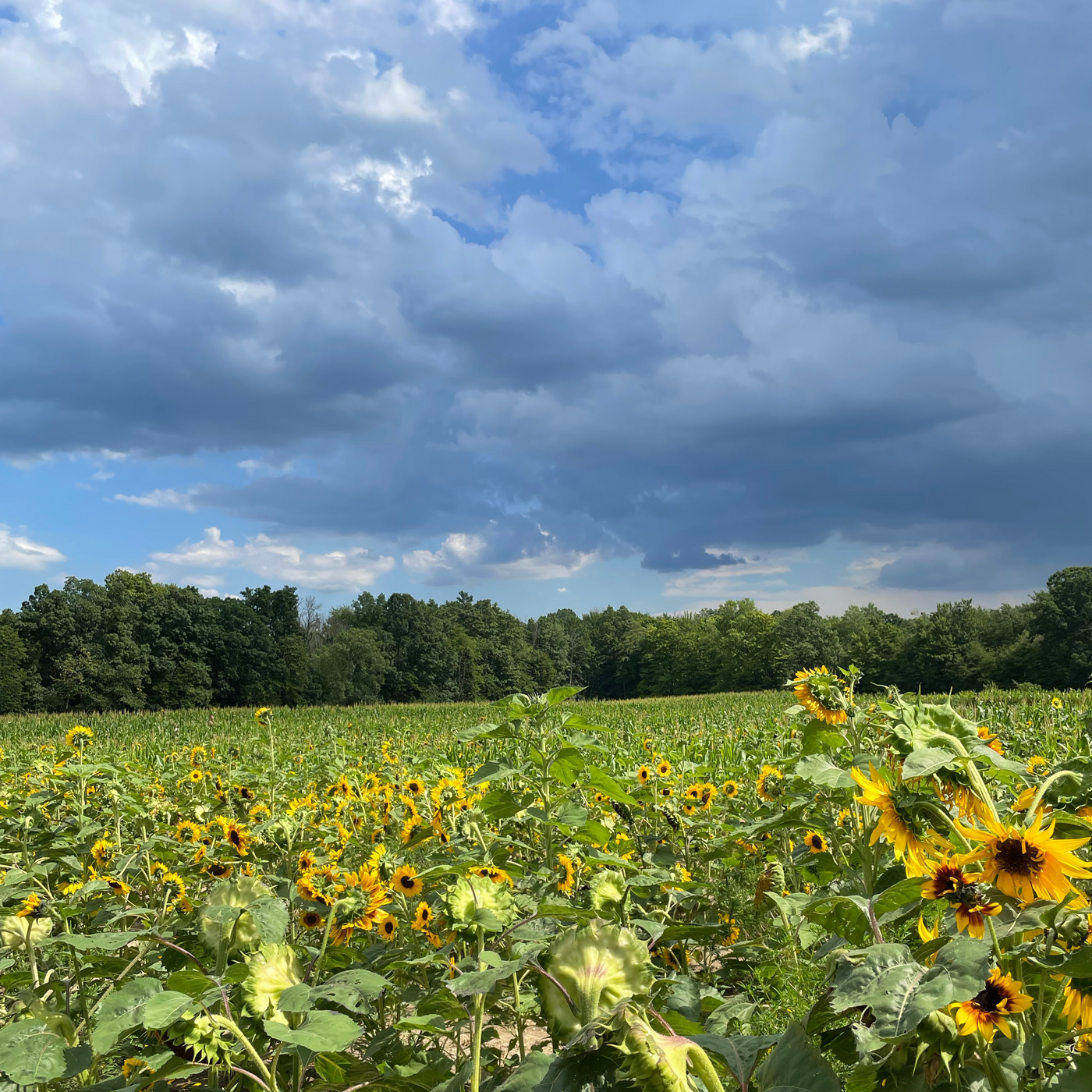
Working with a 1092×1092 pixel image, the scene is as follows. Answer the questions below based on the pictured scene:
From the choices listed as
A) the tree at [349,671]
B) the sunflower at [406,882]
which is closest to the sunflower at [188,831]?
the sunflower at [406,882]

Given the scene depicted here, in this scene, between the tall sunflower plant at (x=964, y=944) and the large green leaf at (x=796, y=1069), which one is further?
the tall sunflower plant at (x=964, y=944)

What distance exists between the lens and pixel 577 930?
0.83 m

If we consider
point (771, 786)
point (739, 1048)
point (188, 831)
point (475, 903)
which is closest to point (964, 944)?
point (739, 1048)

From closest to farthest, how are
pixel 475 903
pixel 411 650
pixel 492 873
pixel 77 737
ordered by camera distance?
pixel 475 903
pixel 492 873
pixel 77 737
pixel 411 650

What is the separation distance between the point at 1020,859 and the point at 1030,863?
0.6 inches

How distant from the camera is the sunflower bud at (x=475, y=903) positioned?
1249 millimetres

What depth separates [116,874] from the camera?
2898mm

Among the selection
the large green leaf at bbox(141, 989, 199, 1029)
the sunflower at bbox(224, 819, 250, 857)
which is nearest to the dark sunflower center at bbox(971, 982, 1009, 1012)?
the large green leaf at bbox(141, 989, 199, 1029)

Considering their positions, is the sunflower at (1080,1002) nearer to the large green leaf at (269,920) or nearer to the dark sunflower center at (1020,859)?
the dark sunflower center at (1020,859)

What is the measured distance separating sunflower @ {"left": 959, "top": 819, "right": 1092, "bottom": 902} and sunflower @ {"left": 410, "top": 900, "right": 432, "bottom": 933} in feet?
4.96

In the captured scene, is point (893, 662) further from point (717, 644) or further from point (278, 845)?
point (278, 845)

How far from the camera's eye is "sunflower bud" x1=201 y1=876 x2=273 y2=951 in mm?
1406

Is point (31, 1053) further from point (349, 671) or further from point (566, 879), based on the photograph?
point (349, 671)

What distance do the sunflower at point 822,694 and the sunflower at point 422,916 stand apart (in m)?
1.22
